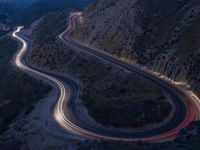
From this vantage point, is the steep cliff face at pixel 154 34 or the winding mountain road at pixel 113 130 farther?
the steep cliff face at pixel 154 34

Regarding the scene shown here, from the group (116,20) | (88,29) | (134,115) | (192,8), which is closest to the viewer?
(134,115)

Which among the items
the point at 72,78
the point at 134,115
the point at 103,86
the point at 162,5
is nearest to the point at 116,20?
the point at 162,5

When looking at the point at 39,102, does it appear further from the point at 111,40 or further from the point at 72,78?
the point at 111,40

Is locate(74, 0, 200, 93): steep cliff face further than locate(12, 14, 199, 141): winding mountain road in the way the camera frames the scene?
Yes

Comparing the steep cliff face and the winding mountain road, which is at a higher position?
the steep cliff face

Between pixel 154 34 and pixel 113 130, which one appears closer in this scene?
pixel 113 130

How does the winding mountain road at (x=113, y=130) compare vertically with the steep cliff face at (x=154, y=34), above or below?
below

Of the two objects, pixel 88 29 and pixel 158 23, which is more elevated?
pixel 158 23

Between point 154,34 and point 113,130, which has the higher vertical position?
point 154,34
